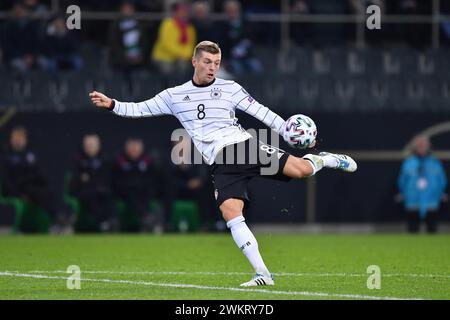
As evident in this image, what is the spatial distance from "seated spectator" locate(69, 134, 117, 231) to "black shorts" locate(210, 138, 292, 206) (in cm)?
1003

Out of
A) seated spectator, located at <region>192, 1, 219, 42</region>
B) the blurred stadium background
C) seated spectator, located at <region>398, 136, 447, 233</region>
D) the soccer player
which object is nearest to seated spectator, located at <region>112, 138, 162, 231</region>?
the blurred stadium background

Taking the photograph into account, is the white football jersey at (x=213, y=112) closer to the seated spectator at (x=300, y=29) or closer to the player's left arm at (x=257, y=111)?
the player's left arm at (x=257, y=111)

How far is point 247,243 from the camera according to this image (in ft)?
33.9

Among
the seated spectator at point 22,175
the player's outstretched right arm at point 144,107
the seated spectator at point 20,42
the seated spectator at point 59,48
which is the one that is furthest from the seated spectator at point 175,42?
the player's outstretched right arm at point 144,107

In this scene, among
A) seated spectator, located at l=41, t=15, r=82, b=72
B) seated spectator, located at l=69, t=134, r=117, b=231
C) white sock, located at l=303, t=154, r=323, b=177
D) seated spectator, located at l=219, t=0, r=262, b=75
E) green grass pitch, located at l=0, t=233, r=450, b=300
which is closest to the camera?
green grass pitch, located at l=0, t=233, r=450, b=300

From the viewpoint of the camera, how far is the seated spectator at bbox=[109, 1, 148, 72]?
2100cm

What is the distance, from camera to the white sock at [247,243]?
1032cm

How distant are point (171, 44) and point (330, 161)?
10390mm

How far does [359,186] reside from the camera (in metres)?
21.6

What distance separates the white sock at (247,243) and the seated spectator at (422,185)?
11.2m

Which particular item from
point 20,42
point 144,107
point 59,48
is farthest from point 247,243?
point 20,42

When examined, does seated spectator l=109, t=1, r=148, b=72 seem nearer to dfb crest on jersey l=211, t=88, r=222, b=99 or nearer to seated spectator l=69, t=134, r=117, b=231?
seated spectator l=69, t=134, r=117, b=231
